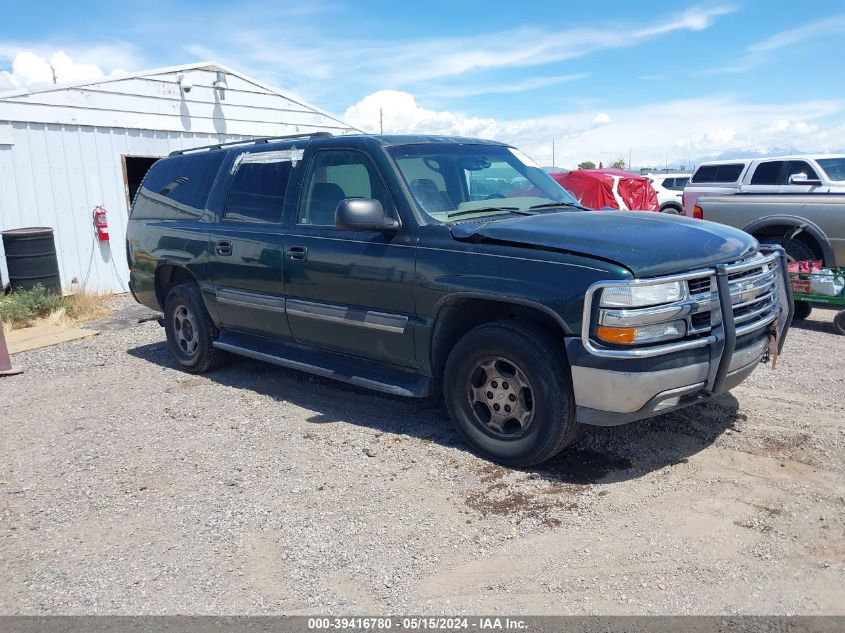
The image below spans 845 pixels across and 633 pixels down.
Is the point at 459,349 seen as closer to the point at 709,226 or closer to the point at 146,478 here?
the point at 709,226

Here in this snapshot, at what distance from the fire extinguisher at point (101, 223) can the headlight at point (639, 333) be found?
31.2 ft

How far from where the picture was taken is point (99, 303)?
10438mm

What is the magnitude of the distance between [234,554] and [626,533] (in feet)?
6.14

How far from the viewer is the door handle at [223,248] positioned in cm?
582

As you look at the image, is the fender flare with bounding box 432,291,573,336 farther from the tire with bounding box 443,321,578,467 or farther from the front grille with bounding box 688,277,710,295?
the front grille with bounding box 688,277,710,295

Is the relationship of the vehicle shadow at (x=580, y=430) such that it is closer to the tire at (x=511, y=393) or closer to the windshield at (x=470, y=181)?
the tire at (x=511, y=393)

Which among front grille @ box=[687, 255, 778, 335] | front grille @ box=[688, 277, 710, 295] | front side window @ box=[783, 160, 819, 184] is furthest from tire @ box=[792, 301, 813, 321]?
front side window @ box=[783, 160, 819, 184]

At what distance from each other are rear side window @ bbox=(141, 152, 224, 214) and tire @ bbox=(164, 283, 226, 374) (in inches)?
30.4

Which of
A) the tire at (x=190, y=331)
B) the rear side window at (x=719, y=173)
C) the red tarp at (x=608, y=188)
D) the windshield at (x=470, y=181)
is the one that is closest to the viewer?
the windshield at (x=470, y=181)

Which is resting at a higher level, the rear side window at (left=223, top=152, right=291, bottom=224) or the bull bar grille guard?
the rear side window at (left=223, top=152, right=291, bottom=224)

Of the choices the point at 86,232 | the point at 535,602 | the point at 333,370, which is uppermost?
the point at 86,232

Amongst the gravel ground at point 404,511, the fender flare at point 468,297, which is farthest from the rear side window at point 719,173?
the fender flare at point 468,297

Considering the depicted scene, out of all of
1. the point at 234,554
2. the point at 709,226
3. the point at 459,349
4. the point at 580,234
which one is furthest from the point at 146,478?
the point at 709,226

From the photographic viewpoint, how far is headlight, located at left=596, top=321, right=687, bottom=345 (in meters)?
3.65
